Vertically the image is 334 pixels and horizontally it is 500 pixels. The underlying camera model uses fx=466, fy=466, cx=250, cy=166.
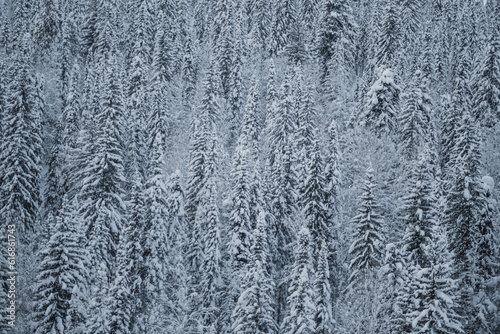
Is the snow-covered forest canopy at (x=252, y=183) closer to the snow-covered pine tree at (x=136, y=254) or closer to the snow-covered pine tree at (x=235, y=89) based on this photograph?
the snow-covered pine tree at (x=136, y=254)

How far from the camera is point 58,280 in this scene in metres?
26.8

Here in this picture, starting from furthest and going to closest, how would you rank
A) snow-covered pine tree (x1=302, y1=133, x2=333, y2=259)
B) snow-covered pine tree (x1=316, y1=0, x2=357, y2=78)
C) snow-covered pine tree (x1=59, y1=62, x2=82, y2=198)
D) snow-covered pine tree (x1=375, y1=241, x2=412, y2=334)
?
snow-covered pine tree (x1=316, y1=0, x2=357, y2=78), snow-covered pine tree (x1=59, y1=62, x2=82, y2=198), snow-covered pine tree (x1=302, y1=133, x2=333, y2=259), snow-covered pine tree (x1=375, y1=241, x2=412, y2=334)

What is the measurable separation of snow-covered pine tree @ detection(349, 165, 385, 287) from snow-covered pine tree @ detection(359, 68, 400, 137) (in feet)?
31.6

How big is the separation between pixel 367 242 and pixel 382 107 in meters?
14.2

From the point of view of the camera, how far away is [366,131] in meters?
41.4

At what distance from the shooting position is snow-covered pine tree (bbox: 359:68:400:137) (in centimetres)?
4012

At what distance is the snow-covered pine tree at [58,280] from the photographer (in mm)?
26609

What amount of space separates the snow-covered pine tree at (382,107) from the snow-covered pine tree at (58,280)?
85.2 ft

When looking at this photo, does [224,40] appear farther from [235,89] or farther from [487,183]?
[487,183]

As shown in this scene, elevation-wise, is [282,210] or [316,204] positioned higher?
[282,210]

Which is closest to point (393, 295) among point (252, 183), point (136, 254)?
point (252, 183)

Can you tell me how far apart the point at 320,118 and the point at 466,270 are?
2700cm

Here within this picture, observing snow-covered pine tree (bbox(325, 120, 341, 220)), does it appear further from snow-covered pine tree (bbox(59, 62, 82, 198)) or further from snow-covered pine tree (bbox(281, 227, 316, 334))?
snow-covered pine tree (bbox(59, 62, 82, 198))

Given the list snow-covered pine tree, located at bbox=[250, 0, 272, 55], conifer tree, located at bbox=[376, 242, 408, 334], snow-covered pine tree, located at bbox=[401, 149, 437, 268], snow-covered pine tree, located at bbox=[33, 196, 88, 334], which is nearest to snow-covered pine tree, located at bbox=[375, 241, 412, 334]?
conifer tree, located at bbox=[376, 242, 408, 334]
